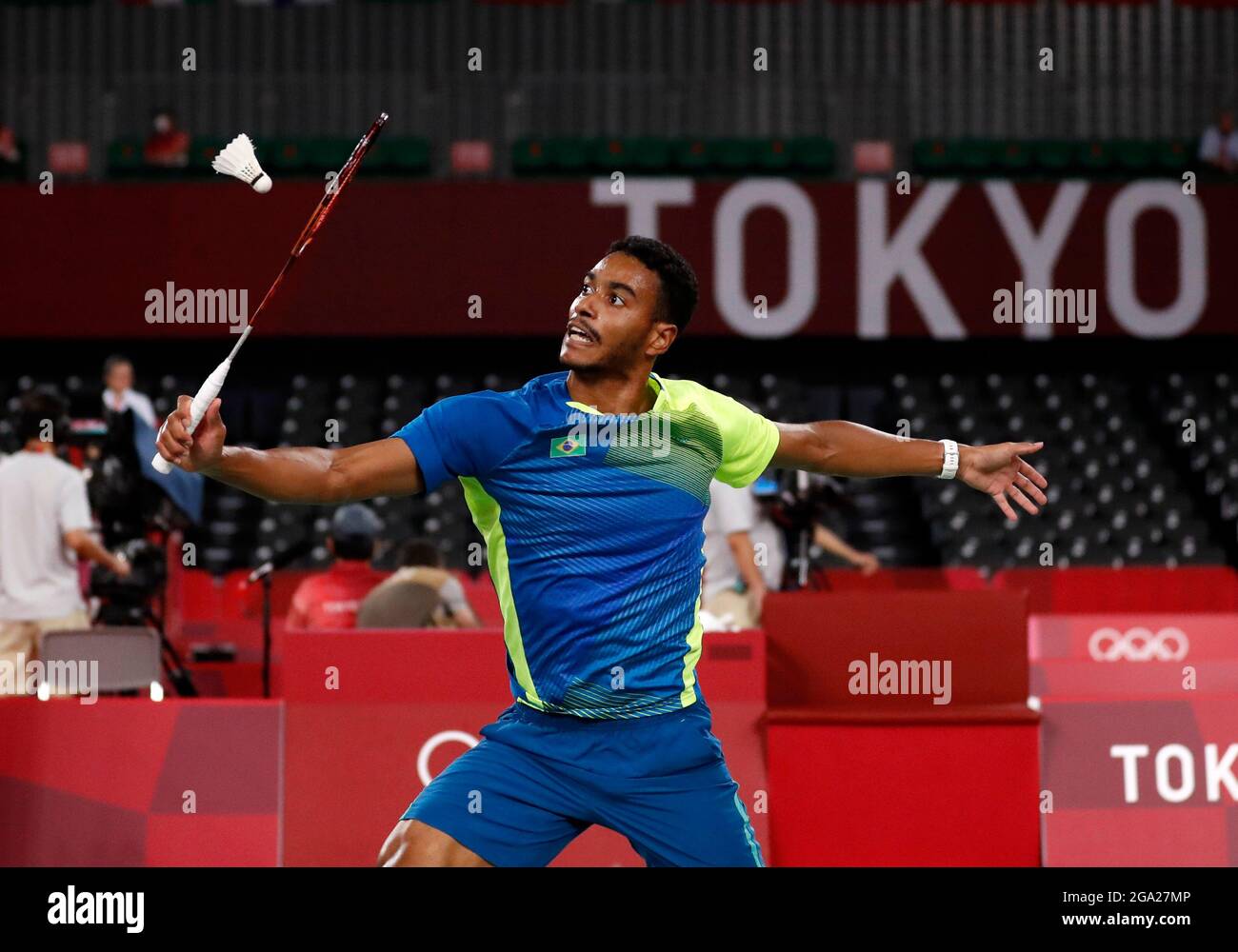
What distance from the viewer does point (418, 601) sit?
20.7ft

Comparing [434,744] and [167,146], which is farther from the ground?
[167,146]

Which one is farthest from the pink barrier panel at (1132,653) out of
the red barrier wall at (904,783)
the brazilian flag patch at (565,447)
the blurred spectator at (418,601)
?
the brazilian flag patch at (565,447)

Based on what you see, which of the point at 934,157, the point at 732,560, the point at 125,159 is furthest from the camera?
the point at 934,157

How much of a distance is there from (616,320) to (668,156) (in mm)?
11076

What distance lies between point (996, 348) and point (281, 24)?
277 inches

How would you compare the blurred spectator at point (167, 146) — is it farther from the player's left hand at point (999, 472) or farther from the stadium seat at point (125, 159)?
the player's left hand at point (999, 472)

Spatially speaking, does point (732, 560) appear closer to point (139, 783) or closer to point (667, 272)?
point (139, 783)

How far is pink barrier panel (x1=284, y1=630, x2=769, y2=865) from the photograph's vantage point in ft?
17.4

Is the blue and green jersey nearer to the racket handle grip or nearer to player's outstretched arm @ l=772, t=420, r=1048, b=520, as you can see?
player's outstretched arm @ l=772, t=420, r=1048, b=520

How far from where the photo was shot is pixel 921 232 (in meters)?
13.2

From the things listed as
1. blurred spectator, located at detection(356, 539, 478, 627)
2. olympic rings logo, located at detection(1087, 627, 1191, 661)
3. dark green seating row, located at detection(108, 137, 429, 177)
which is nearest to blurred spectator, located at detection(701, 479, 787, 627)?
blurred spectator, located at detection(356, 539, 478, 627)

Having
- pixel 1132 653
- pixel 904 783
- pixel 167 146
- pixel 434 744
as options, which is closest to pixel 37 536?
pixel 434 744

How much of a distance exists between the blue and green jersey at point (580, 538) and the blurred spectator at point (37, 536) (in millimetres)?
4061
